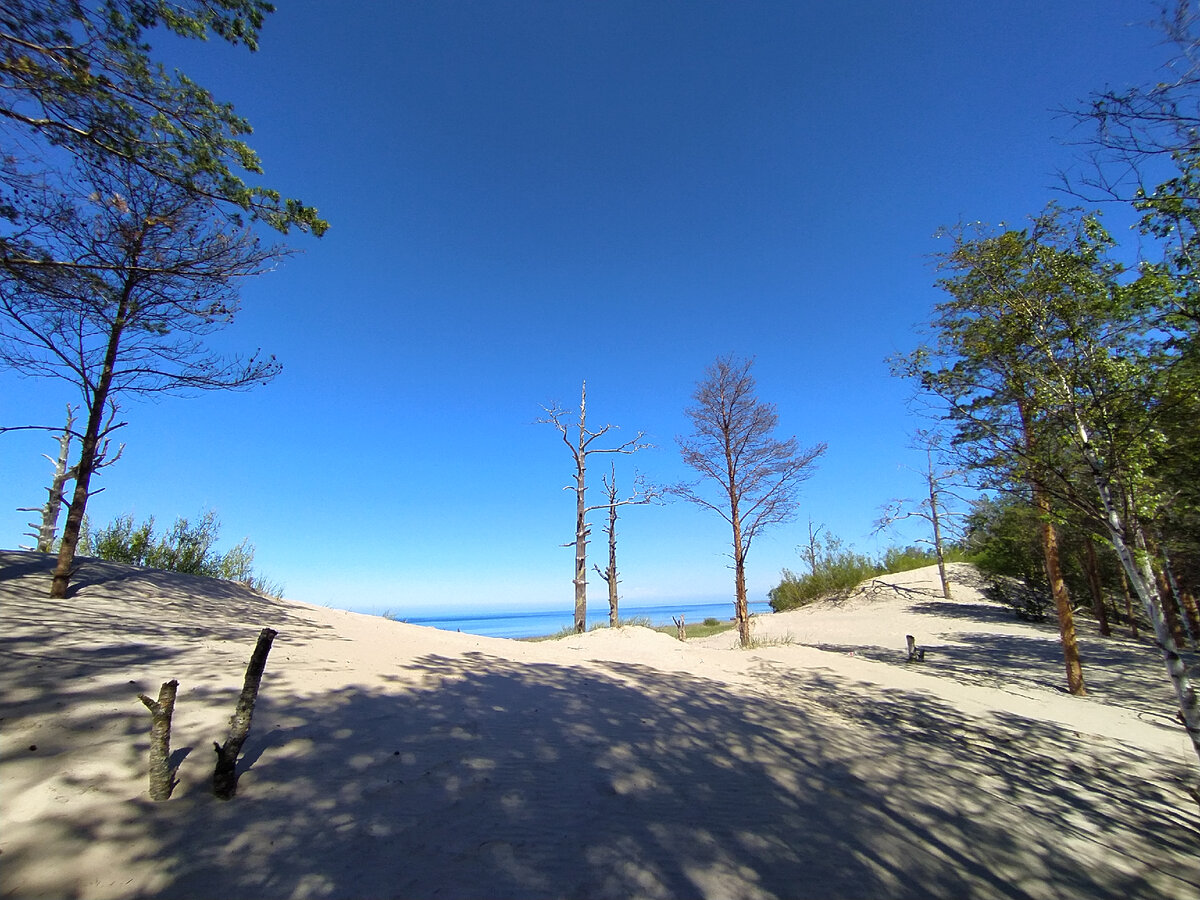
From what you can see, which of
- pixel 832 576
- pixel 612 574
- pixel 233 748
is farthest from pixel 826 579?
pixel 233 748

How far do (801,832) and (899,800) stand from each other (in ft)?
4.66

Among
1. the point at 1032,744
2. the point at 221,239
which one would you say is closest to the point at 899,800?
the point at 1032,744

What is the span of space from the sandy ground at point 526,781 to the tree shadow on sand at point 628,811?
0.9 inches

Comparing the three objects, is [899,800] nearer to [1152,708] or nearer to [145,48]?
[1152,708]

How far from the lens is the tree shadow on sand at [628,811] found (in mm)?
2807

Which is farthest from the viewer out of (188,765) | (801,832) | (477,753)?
(477,753)

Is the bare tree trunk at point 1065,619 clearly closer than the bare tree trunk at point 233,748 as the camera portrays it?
No

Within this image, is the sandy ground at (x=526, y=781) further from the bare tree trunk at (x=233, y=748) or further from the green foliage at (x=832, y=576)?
the green foliage at (x=832, y=576)

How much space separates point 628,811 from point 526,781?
89 centimetres

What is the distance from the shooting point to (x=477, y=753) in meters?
4.32

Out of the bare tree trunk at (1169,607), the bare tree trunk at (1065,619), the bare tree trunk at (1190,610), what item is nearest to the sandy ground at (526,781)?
the bare tree trunk at (1065,619)

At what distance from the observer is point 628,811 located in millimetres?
3732

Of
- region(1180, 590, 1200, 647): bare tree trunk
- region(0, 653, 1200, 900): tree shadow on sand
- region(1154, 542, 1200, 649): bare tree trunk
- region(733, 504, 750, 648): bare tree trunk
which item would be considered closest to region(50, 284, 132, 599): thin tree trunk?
region(0, 653, 1200, 900): tree shadow on sand

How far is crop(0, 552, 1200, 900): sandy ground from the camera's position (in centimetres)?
279
